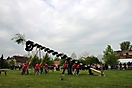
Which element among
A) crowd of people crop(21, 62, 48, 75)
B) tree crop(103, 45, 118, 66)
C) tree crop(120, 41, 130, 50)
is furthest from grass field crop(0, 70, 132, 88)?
tree crop(120, 41, 130, 50)

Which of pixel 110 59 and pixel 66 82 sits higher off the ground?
pixel 110 59

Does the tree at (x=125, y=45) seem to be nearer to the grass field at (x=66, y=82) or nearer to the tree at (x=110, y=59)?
the tree at (x=110, y=59)

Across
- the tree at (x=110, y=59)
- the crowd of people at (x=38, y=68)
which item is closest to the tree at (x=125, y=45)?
the tree at (x=110, y=59)

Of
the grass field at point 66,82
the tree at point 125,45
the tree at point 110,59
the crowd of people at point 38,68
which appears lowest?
the grass field at point 66,82

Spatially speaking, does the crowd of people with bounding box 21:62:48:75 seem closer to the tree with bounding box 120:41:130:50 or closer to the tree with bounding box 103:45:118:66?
the tree with bounding box 103:45:118:66

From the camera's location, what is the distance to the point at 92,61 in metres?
74.9

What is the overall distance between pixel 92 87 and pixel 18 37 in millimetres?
25581

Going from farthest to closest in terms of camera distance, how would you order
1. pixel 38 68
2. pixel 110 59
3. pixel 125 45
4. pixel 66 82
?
pixel 125 45
pixel 110 59
pixel 38 68
pixel 66 82

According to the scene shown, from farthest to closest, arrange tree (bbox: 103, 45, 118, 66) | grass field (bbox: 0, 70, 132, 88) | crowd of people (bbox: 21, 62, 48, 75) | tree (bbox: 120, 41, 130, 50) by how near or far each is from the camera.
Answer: tree (bbox: 120, 41, 130, 50) < tree (bbox: 103, 45, 118, 66) < crowd of people (bbox: 21, 62, 48, 75) < grass field (bbox: 0, 70, 132, 88)

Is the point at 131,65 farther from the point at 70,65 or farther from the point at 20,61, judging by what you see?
the point at 20,61

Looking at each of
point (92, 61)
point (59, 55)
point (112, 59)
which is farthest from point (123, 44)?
point (59, 55)

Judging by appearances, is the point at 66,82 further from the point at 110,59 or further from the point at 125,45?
the point at 125,45

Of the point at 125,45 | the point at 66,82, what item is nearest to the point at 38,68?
the point at 66,82

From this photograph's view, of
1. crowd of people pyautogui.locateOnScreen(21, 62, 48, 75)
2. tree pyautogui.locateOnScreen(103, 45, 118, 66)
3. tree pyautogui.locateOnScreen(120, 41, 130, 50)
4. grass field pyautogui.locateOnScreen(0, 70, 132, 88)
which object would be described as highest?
tree pyautogui.locateOnScreen(120, 41, 130, 50)
